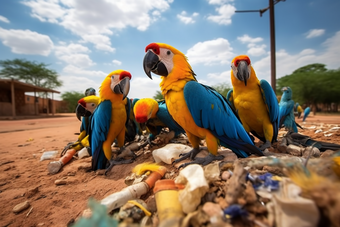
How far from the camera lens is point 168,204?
112 centimetres

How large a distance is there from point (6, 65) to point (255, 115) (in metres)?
31.7

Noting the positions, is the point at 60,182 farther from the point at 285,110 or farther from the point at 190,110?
the point at 285,110

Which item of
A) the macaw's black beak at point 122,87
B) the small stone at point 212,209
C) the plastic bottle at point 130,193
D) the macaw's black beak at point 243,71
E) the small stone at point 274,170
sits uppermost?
the macaw's black beak at point 243,71

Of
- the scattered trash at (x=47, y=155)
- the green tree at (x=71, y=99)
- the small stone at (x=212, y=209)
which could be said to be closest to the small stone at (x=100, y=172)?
the scattered trash at (x=47, y=155)

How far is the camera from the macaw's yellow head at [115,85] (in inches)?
107

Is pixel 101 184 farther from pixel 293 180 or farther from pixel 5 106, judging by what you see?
pixel 5 106

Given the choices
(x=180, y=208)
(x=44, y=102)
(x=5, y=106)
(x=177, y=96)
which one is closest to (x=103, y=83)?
(x=177, y=96)

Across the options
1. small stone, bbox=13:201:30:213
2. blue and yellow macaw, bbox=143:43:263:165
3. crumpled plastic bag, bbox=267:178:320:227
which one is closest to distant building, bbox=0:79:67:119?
small stone, bbox=13:201:30:213

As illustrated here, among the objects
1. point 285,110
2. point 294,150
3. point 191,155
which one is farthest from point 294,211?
point 285,110

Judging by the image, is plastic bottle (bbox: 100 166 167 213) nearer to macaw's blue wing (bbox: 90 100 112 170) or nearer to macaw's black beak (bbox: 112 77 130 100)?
macaw's blue wing (bbox: 90 100 112 170)

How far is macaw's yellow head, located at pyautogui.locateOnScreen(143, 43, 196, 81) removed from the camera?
6.19ft

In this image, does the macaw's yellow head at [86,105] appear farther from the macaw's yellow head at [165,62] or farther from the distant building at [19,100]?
the distant building at [19,100]

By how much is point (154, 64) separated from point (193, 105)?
2.31ft

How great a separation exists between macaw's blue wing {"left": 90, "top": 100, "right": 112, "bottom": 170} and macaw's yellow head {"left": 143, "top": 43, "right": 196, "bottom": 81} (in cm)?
118
